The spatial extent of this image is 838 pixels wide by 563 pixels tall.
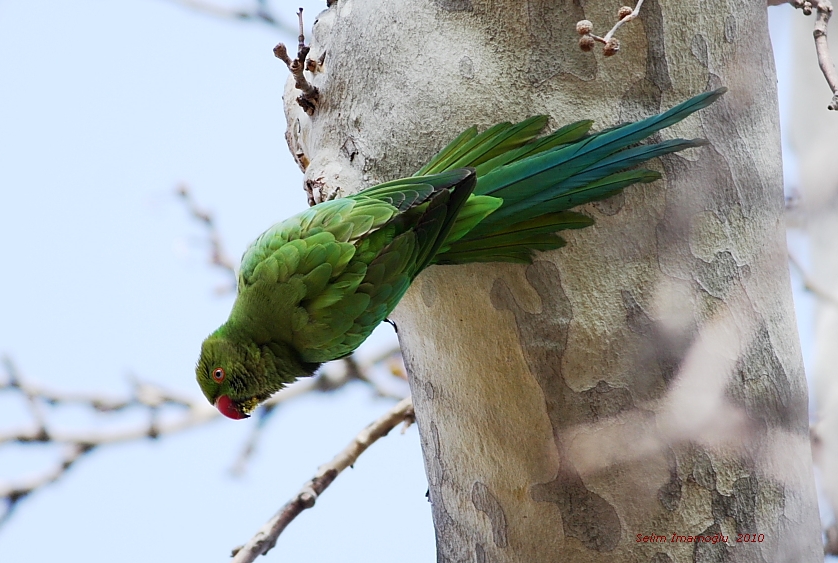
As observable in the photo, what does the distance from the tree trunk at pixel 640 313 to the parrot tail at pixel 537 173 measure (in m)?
0.04

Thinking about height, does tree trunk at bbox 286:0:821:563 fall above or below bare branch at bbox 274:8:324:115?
below

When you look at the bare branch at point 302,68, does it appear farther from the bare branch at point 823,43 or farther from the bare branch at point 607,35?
the bare branch at point 823,43

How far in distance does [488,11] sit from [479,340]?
76cm

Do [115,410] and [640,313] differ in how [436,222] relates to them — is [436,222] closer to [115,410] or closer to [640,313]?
[640,313]

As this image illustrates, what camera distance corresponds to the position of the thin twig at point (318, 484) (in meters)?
2.23

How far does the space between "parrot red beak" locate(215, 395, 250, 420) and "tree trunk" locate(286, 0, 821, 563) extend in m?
0.76

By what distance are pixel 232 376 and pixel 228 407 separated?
11 cm

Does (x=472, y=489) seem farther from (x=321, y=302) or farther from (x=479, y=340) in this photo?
(x=321, y=302)

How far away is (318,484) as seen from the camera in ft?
8.07

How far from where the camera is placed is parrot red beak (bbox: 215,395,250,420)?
2109mm

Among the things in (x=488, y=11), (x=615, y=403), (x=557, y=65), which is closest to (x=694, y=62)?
(x=557, y=65)

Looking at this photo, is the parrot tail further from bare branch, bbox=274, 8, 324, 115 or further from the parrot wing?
bare branch, bbox=274, 8, 324, 115

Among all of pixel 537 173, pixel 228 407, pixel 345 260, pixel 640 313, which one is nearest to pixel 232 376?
pixel 228 407

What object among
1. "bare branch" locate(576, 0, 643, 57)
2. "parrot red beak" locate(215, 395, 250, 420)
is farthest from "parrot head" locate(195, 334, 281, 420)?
"bare branch" locate(576, 0, 643, 57)
